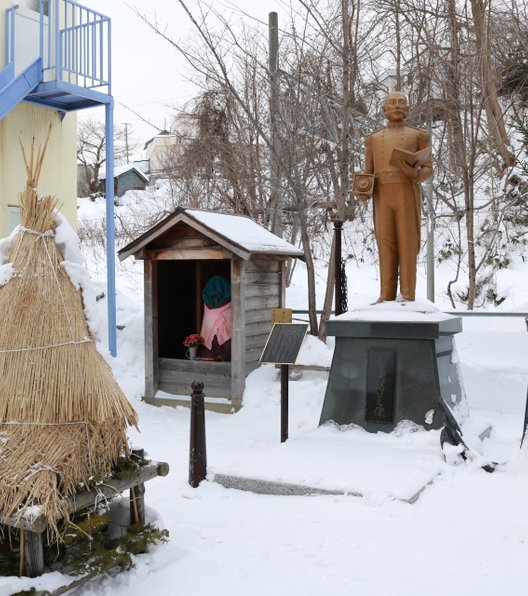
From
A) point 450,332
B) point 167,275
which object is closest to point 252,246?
point 167,275

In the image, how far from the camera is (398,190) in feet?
22.7

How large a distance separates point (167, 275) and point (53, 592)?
758 centimetres

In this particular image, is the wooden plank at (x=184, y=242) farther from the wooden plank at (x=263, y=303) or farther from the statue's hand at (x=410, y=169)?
the statue's hand at (x=410, y=169)

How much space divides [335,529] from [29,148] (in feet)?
30.8

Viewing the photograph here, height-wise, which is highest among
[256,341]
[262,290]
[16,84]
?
[16,84]

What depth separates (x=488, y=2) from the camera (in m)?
11.0

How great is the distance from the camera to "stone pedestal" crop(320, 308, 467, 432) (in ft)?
21.2

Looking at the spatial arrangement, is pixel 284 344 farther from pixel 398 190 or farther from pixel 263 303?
pixel 263 303

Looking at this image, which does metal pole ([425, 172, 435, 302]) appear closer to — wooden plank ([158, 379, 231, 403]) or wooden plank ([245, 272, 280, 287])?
wooden plank ([245, 272, 280, 287])

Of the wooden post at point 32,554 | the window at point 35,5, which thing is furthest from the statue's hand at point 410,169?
the window at point 35,5

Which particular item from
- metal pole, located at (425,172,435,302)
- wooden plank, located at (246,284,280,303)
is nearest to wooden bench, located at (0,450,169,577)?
wooden plank, located at (246,284,280,303)

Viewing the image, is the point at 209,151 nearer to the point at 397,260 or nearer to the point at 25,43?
the point at 25,43

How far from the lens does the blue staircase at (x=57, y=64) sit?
10555 mm

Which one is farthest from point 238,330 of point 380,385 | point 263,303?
point 380,385
